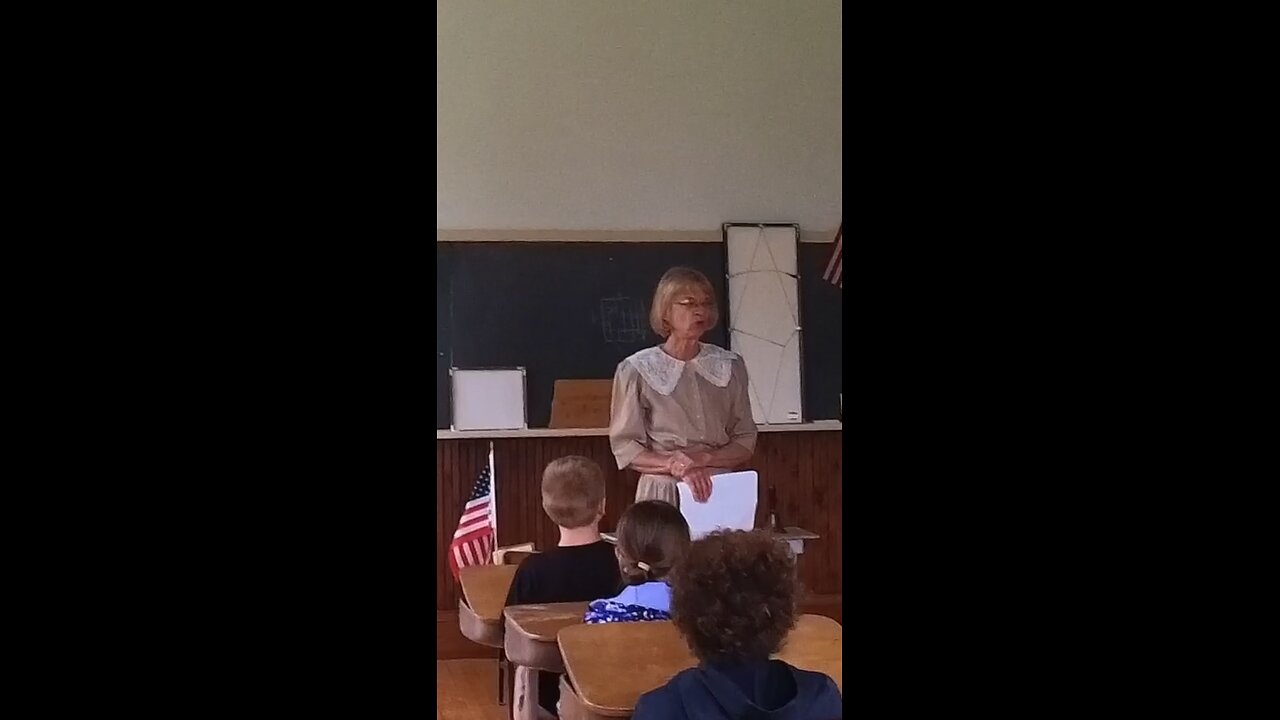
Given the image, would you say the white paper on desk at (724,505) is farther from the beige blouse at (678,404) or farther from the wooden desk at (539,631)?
the wooden desk at (539,631)

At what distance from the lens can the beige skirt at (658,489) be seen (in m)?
1.49

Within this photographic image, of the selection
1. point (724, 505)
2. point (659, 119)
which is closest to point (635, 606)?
point (724, 505)

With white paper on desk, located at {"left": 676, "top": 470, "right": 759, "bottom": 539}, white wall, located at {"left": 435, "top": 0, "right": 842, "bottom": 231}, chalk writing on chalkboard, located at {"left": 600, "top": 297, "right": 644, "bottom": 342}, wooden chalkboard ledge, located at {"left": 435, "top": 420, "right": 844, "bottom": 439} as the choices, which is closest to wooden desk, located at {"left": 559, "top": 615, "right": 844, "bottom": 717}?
white paper on desk, located at {"left": 676, "top": 470, "right": 759, "bottom": 539}

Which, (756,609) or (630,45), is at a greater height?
(630,45)

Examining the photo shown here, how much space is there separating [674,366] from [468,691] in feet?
1.60

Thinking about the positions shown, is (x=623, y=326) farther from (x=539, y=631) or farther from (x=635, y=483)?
(x=539, y=631)

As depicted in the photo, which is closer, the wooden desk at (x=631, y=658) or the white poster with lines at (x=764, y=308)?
the wooden desk at (x=631, y=658)

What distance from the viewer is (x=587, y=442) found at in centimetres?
148

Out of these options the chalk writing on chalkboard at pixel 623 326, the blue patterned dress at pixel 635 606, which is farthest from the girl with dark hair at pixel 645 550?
the chalk writing on chalkboard at pixel 623 326

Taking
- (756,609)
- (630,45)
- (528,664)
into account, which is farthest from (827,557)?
(630,45)

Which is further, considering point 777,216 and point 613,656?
point 777,216

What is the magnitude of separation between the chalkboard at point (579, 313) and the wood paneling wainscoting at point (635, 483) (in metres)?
0.04
